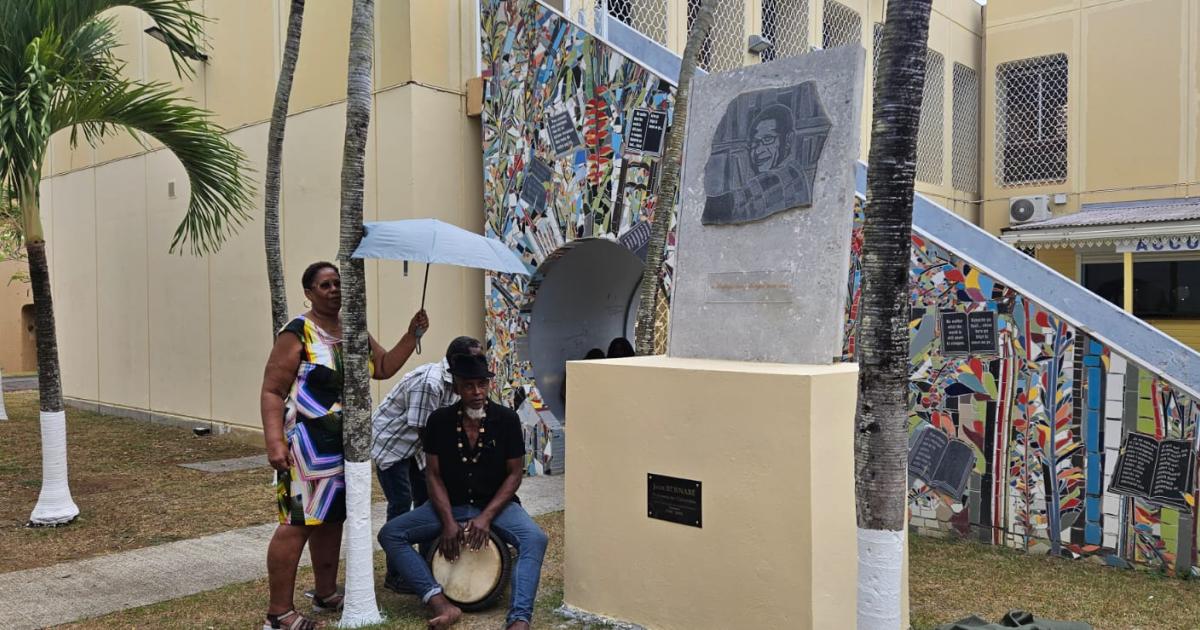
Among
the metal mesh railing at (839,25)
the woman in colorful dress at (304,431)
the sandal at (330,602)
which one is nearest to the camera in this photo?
the woman in colorful dress at (304,431)

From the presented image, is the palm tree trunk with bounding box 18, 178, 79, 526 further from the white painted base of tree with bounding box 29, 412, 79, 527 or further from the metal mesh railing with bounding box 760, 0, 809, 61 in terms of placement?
the metal mesh railing with bounding box 760, 0, 809, 61

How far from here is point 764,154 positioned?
15.3ft

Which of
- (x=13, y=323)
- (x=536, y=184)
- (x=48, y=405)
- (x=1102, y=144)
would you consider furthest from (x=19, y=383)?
(x=1102, y=144)

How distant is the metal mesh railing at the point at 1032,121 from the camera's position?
51.0ft

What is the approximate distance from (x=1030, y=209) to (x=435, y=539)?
13.1 m

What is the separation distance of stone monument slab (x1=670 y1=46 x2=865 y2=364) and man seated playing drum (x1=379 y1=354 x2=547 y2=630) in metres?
1.03

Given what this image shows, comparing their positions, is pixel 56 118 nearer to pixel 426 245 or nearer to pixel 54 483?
pixel 54 483

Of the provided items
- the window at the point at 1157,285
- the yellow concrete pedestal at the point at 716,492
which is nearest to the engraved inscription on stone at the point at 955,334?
the yellow concrete pedestal at the point at 716,492

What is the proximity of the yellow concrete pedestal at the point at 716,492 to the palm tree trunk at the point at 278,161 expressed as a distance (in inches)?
158

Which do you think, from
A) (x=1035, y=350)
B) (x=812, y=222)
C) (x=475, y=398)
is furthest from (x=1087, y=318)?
(x=475, y=398)

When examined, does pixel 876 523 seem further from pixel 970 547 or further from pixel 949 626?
pixel 970 547

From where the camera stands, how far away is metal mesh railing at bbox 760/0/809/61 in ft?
40.8

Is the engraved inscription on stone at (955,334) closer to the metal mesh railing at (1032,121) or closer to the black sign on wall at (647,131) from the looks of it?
the black sign on wall at (647,131)

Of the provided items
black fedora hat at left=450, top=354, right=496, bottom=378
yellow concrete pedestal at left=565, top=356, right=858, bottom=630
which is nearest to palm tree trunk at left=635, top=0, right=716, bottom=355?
yellow concrete pedestal at left=565, top=356, right=858, bottom=630
